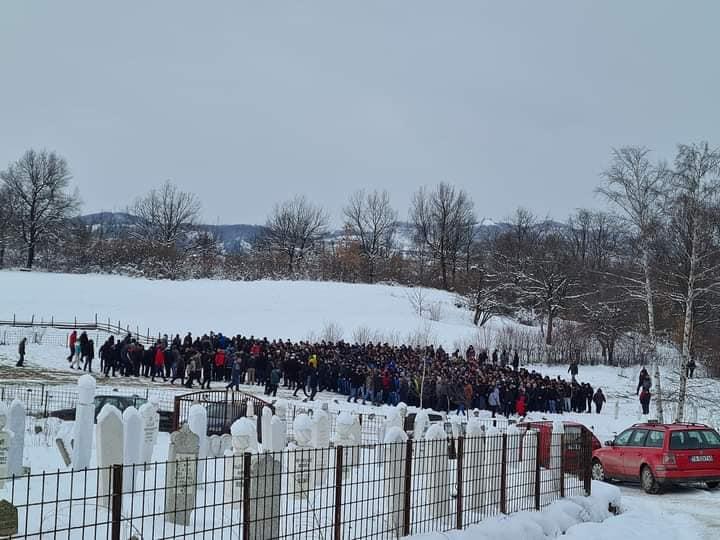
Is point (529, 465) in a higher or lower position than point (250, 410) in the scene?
higher

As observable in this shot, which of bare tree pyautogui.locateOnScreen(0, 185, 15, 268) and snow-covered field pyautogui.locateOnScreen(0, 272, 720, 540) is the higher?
bare tree pyautogui.locateOnScreen(0, 185, 15, 268)

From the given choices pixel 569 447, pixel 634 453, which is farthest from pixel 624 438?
pixel 569 447

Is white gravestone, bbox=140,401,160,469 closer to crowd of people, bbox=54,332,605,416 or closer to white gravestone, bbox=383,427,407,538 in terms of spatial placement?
white gravestone, bbox=383,427,407,538

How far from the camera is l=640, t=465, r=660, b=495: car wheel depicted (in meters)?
16.6

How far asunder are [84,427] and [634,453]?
36.7 ft

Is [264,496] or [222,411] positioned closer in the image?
[264,496]

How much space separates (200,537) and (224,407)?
11.7 metres

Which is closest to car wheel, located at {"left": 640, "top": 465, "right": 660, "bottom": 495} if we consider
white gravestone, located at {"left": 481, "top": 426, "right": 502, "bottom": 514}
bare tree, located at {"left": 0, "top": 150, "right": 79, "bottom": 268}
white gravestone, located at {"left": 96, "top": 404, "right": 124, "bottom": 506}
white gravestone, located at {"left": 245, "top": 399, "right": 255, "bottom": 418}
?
white gravestone, located at {"left": 481, "top": 426, "right": 502, "bottom": 514}

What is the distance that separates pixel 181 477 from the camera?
955 centimetres

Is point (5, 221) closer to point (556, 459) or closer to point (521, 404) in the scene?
point (521, 404)

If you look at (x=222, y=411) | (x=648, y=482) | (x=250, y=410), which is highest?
(x=250, y=410)

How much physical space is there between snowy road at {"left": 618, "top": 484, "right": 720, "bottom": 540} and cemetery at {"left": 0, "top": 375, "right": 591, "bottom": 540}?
5.02 ft

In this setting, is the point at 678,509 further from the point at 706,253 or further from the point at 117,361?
the point at 117,361

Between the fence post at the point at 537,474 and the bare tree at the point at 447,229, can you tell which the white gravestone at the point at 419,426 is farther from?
the bare tree at the point at 447,229
